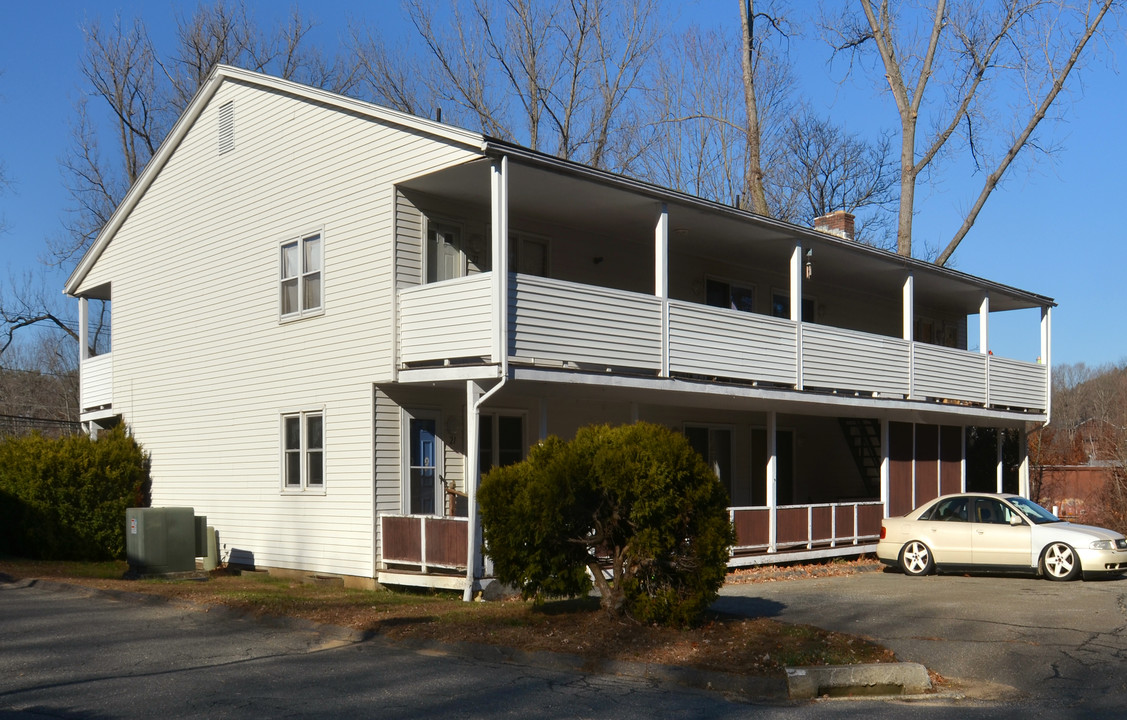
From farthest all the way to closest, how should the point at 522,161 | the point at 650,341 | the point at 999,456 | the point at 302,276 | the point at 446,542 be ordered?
the point at 999,456
the point at 302,276
the point at 650,341
the point at 446,542
the point at 522,161

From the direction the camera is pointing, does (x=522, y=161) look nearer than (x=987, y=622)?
No

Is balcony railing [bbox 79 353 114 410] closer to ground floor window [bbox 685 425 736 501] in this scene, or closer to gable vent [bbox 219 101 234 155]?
gable vent [bbox 219 101 234 155]

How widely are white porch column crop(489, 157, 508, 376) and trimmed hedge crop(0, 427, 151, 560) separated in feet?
36.0

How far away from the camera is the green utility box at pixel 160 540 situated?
17922 mm

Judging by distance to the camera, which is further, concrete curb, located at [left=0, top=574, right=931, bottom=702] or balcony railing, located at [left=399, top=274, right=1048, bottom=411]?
balcony railing, located at [left=399, top=274, right=1048, bottom=411]

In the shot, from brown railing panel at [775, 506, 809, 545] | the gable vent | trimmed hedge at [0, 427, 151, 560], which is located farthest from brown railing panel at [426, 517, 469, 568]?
the gable vent

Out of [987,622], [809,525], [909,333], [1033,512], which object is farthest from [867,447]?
[987,622]

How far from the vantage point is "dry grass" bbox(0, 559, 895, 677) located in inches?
396

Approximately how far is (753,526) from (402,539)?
7008mm

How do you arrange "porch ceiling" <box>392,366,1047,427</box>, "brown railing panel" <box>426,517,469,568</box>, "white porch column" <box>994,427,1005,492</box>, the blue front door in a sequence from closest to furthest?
"brown railing panel" <box>426,517,469,568</box>, "porch ceiling" <box>392,366,1047,427</box>, the blue front door, "white porch column" <box>994,427,1005,492</box>

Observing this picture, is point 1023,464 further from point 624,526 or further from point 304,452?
point 624,526

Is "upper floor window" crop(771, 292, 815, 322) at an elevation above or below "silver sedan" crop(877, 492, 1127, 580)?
above

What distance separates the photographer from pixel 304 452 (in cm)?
1792

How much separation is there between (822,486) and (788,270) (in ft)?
19.5
